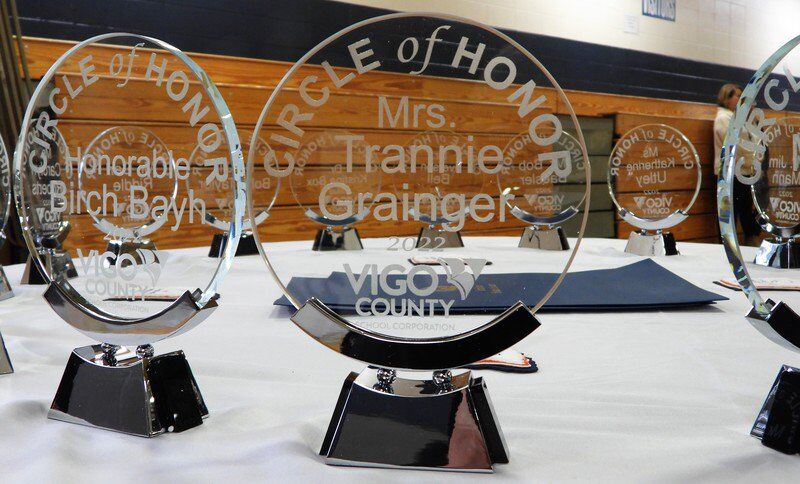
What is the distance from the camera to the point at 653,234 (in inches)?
60.1

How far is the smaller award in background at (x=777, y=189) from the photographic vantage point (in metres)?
0.57

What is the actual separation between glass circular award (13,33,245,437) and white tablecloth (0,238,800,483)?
0.05 meters

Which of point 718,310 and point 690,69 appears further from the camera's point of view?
point 690,69

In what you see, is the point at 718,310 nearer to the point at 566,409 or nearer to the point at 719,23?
the point at 566,409

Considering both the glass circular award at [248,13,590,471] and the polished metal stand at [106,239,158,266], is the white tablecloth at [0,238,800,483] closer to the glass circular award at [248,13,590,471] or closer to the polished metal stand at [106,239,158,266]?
the glass circular award at [248,13,590,471]

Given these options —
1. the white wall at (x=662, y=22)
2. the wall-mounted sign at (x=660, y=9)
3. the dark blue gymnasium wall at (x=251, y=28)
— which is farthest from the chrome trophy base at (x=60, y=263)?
the wall-mounted sign at (x=660, y=9)

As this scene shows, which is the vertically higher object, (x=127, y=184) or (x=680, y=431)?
(x=127, y=184)

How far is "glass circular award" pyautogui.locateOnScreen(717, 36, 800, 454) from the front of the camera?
497 mm

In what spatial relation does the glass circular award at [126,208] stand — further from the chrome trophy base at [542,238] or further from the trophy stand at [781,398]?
the trophy stand at [781,398]

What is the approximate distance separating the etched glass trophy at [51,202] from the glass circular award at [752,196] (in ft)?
2.09

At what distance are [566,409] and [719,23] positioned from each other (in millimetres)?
6731

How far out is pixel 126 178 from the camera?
63 centimetres

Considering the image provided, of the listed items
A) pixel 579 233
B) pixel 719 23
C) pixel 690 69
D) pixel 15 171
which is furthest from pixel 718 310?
pixel 719 23

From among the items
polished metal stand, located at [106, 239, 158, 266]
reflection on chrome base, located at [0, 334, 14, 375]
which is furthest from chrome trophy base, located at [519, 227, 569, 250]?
reflection on chrome base, located at [0, 334, 14, 375]
